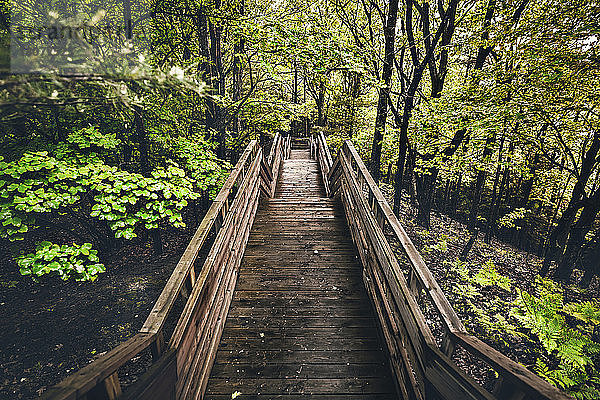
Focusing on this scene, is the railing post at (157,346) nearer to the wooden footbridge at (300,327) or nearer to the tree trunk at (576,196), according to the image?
the wooden footbridge at (300,327)

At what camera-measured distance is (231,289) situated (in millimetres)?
3908

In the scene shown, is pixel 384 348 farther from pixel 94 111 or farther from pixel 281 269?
pixel 94 111

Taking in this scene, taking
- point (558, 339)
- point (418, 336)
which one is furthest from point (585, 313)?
point (418, 336)

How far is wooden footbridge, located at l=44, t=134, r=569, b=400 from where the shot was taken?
5.74 feet

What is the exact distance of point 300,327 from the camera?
137 inches

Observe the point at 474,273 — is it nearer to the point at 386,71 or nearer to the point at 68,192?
the point at 386,71

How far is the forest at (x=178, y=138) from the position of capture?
4371 mm

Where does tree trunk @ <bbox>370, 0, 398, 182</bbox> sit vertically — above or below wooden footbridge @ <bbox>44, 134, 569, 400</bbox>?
above

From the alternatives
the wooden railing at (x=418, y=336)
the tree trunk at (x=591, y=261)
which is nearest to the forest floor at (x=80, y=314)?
the tree trunk at (x=591, y=261)

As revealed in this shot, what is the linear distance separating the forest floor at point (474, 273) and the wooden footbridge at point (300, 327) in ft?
3.88

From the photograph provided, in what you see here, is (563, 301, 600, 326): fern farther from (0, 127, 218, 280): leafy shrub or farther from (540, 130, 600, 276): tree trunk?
(0, 127, 218, 280): leafy shrub

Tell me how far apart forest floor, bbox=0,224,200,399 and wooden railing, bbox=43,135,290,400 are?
3.92 metres

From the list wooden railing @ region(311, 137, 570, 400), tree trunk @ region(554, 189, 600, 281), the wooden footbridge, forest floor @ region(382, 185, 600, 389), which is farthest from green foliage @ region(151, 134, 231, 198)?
tree trunk @ region(554, 189, 600, 281)

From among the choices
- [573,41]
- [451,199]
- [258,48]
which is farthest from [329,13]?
[451,199]
